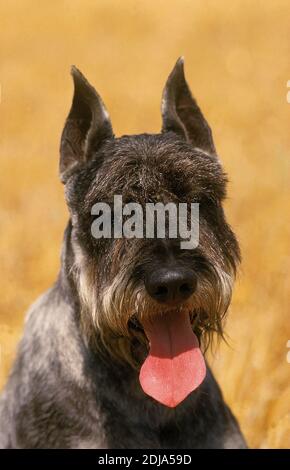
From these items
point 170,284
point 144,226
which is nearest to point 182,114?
point 144,226

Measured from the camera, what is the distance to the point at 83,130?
236 inches

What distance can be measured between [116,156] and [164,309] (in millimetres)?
1071

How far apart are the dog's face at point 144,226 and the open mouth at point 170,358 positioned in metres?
0.06

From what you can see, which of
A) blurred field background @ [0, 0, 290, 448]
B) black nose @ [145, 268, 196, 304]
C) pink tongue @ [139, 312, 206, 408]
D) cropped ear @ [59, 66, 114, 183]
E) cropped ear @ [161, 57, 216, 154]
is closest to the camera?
black nose @ [145, 268, 196, 304]

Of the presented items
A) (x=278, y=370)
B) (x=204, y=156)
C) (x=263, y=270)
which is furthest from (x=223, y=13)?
(x=204, y=156)

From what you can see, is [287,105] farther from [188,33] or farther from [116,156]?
[116,156]

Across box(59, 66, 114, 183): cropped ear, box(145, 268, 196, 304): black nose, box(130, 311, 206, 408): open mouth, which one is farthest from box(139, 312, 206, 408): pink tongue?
box(59, 66, 114, 183): cropped ear

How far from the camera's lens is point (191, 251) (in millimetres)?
5258

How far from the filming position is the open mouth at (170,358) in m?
5.52

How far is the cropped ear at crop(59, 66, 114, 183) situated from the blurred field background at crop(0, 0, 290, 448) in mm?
3015

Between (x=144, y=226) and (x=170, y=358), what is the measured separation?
81cm

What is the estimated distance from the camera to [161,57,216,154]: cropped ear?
6.05 meters

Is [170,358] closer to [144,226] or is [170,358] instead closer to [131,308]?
[131,308]

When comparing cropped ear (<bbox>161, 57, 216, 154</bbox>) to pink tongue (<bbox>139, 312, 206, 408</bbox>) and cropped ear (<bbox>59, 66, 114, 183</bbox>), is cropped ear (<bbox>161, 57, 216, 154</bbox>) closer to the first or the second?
cropped ear (<bbox>59, 66, 114, 183</bbox>)
